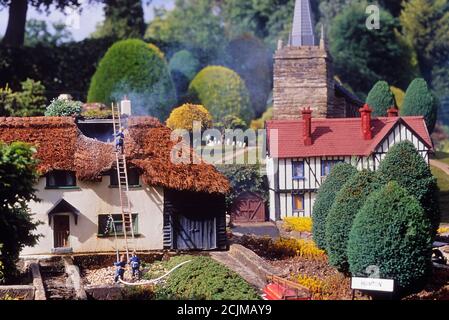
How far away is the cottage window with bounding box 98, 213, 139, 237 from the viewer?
102 ft

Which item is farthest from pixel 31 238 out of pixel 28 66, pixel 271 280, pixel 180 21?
pixel 180 21

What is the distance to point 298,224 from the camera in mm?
37312

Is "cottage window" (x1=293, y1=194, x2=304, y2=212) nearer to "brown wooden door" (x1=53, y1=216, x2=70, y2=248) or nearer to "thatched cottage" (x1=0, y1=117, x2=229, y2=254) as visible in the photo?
"thatched cottage" (x1=0, y1=117, x2=229, y2=254)

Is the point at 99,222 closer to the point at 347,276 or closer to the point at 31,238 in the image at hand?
the point at 31,238

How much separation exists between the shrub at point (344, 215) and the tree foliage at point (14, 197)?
8555 mm

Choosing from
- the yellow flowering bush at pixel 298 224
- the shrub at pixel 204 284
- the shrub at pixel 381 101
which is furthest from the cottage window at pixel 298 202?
the shrub at pixel 204 284

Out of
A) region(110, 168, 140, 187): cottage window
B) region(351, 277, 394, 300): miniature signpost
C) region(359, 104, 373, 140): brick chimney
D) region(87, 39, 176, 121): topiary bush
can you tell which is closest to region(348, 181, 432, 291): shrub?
region(351, 277, 394, 300): miniature signpost

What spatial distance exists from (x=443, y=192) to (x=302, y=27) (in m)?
11.4

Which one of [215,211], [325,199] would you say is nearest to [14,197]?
[215,211]

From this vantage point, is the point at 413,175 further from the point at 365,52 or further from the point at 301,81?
the point at 365,52

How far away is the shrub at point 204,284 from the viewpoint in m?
23.6

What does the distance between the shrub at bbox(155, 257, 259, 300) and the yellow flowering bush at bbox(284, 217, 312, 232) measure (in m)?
10.9

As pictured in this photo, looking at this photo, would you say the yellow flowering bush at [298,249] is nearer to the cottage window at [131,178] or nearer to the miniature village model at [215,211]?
the miniature village model at [215,211]

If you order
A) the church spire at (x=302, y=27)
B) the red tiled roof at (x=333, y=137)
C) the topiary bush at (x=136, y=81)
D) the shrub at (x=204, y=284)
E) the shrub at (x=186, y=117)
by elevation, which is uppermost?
the church spire at (x=302, y=27)
